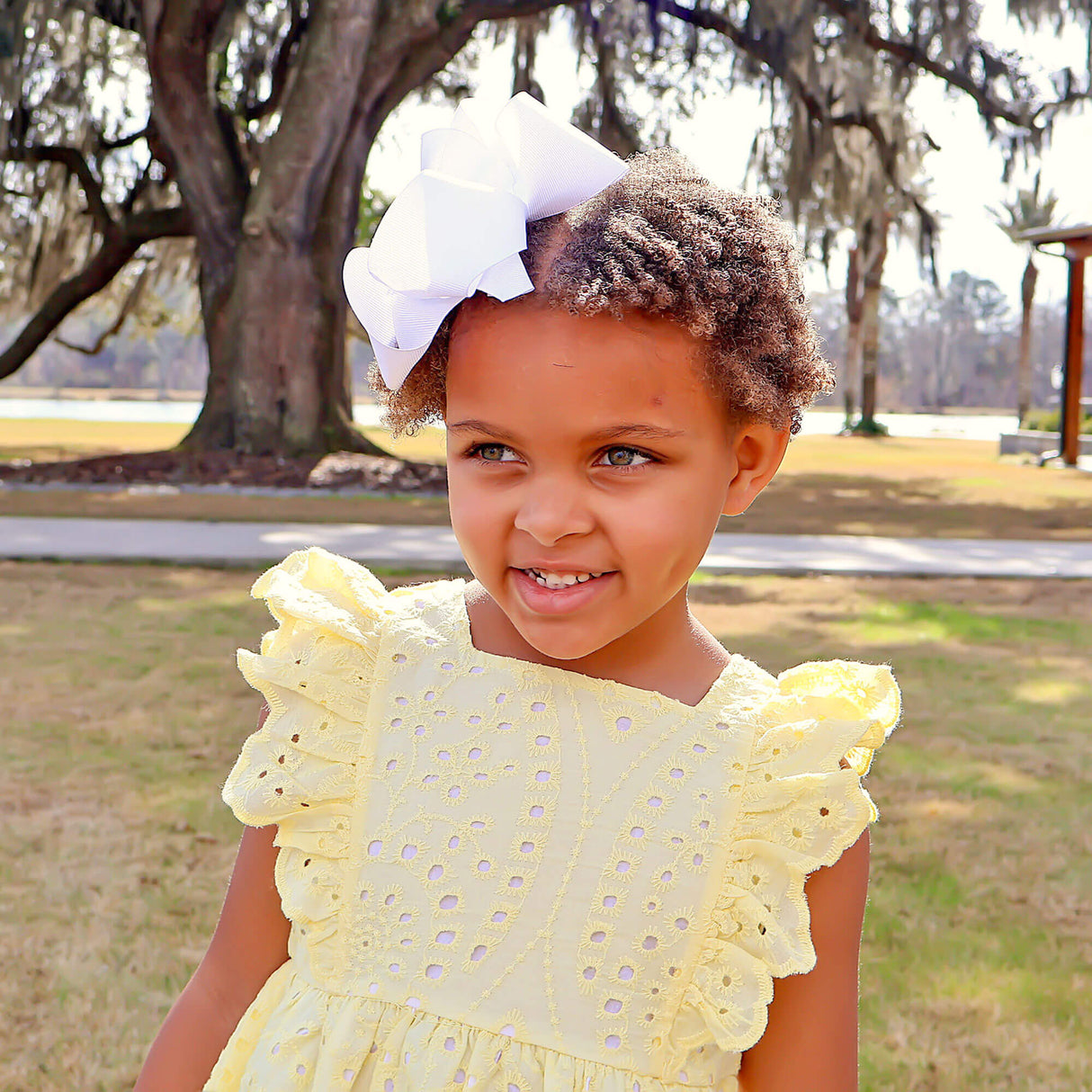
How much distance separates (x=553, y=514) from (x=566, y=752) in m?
0.24

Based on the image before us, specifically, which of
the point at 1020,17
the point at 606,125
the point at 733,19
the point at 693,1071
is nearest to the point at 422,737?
the point at 693,1071

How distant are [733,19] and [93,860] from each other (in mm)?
12503

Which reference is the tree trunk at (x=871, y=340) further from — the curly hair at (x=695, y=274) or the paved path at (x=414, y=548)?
the curly hair at (x=695, y=274)

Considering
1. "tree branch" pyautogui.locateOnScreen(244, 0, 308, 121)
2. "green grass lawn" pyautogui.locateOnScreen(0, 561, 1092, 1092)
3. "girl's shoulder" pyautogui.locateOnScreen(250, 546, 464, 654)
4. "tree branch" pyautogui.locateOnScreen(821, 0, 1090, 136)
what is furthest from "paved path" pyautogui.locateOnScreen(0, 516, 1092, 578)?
"tree branch" pyautogui.locateOnScreen(244, 0, 308, 121)

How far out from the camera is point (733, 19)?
13.4 m

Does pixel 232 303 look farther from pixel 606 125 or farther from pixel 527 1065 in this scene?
pixel 527 1065

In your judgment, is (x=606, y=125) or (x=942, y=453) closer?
(x=606, y=125)

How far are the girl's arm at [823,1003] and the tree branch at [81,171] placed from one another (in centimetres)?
1514

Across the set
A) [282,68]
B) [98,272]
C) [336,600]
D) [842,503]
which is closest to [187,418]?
[98,272]

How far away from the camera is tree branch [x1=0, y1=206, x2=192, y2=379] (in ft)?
52.3

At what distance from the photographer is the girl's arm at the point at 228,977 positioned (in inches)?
50.2

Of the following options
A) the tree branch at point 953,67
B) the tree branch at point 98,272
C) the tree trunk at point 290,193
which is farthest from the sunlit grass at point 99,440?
the tree branch at point 953,67

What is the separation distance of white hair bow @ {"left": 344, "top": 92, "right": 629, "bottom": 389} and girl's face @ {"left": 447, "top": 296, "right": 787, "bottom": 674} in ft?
0.17

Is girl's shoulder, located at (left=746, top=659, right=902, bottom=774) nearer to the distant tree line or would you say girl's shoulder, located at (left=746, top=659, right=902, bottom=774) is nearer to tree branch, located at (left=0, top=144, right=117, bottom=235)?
tree branch, located at (left=0, top=144, right=117, bottom=235)
